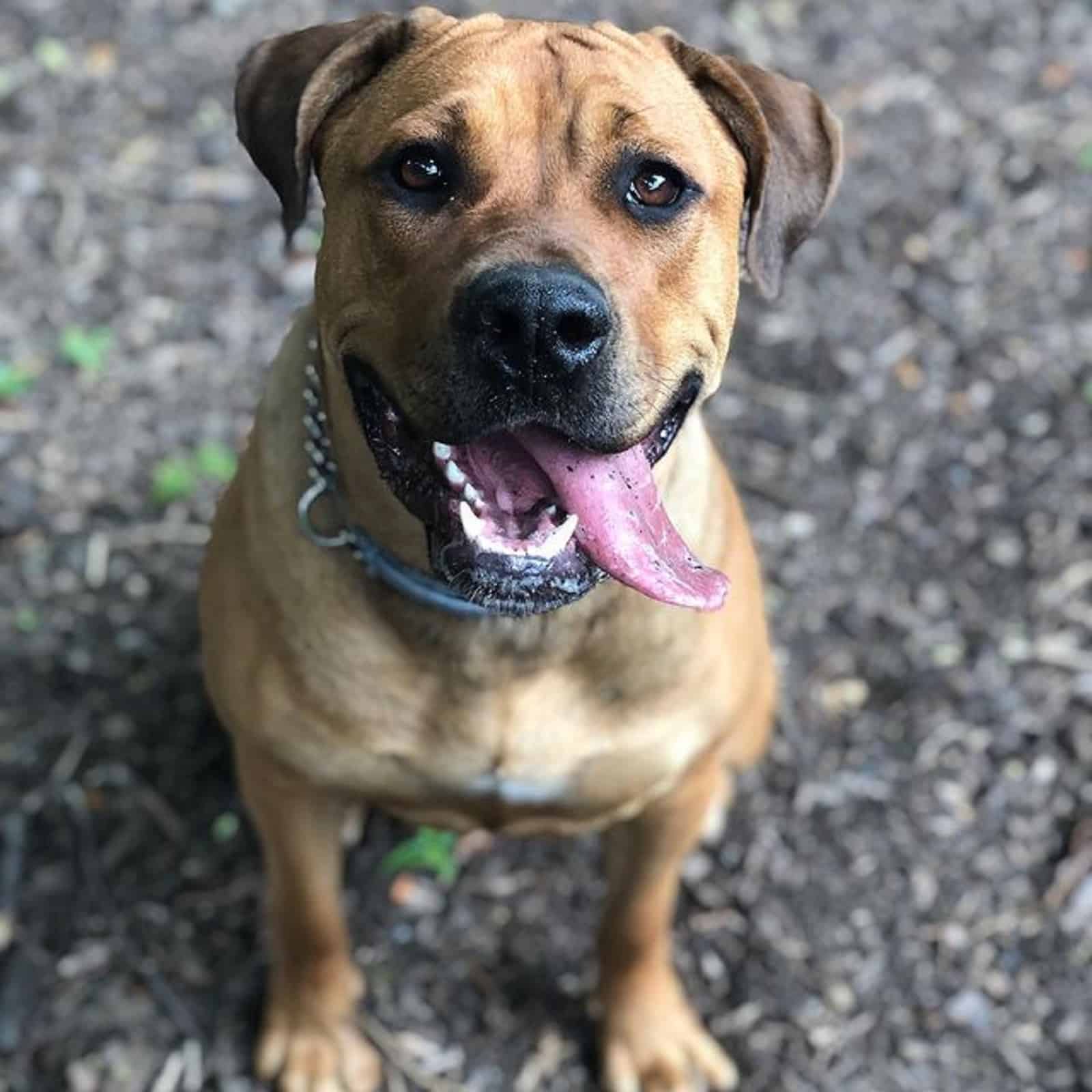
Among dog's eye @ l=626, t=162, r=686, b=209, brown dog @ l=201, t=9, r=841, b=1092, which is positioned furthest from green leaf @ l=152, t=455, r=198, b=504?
dog's eye @ l=626, t=162, r=686, b=209

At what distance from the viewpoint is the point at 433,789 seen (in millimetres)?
2654

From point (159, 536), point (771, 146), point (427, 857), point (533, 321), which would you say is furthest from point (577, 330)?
point (159, 536)

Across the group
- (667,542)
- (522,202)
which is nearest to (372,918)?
(667,542)

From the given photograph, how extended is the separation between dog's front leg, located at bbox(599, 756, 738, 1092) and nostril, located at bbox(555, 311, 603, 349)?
43.8 inches

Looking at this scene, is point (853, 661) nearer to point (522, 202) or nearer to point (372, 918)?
point (372, 918)

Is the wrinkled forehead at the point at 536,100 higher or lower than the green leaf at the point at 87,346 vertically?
higher

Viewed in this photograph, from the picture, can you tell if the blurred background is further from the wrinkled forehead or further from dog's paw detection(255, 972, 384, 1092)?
the wrinkled forehead

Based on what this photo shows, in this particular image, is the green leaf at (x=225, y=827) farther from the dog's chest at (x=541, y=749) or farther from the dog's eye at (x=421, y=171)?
the dog's eye at (x=421, y=171)

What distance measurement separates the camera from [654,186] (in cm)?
227


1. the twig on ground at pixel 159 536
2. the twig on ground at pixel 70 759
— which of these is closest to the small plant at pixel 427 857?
the twig on ground at pixel 70 759

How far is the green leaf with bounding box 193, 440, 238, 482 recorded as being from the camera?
13.0ft

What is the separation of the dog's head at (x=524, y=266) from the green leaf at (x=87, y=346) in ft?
6.10

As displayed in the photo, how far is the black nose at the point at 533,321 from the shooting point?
2047 millimetres

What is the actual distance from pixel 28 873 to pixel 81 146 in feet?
6.78
